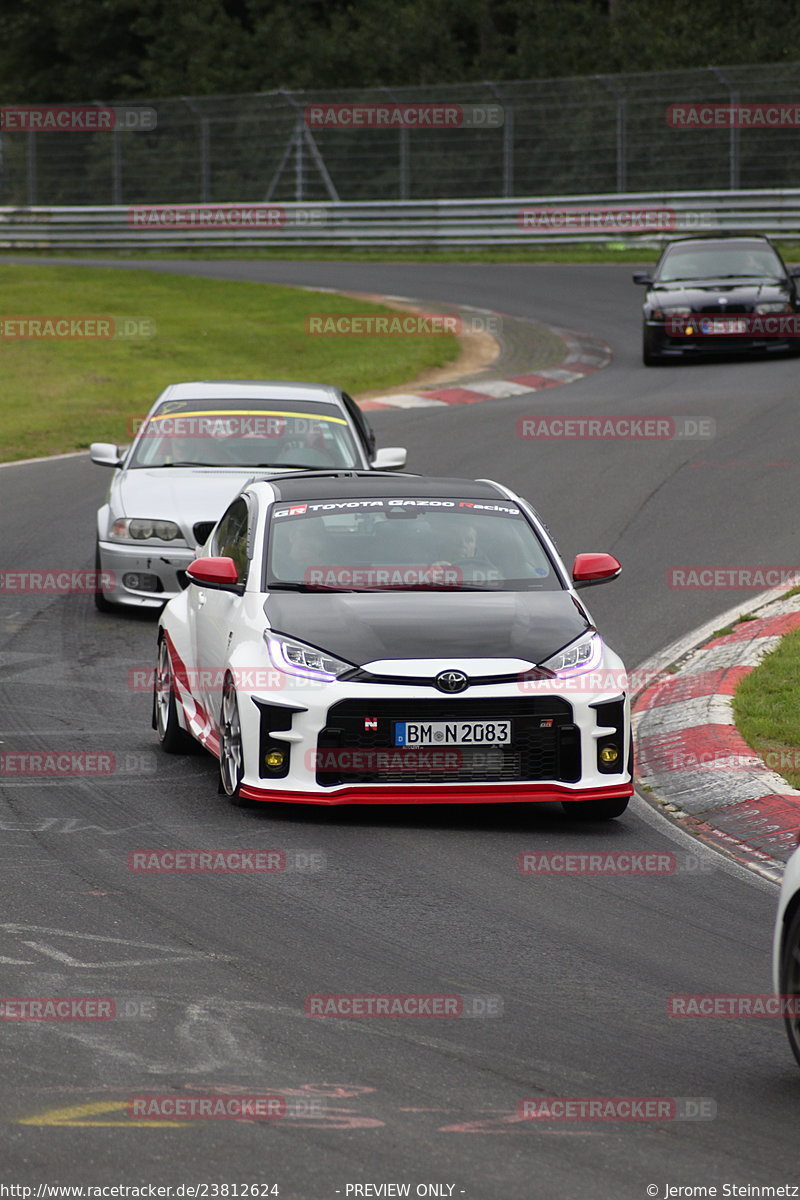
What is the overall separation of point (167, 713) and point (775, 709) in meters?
3.30

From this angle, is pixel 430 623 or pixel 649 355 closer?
pixel 430 623

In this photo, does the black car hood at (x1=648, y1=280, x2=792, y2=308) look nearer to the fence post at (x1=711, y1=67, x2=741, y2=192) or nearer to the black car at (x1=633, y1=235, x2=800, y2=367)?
the black car at (x1=633, y1=235, x2=800, y2=367)

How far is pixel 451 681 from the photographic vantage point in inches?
317

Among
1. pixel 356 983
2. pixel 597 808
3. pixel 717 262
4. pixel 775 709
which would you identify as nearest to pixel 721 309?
pixel 717 262

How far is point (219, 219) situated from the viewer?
4362cm

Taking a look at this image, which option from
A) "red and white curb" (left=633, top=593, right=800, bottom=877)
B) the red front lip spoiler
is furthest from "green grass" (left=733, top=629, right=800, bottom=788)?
the red front lip spoiler

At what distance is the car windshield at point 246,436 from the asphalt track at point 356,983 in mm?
2920

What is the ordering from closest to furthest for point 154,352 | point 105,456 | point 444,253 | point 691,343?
point 105,456 → point 691,343 → point 154,352 → point 444,253

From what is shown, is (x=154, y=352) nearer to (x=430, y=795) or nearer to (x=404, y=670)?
(x=404, y=670)

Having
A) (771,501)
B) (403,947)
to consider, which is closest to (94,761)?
(403,947)

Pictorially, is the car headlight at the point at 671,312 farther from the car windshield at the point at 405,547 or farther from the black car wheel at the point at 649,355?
the car windshield at the point at 405,547

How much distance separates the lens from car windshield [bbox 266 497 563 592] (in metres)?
8.98

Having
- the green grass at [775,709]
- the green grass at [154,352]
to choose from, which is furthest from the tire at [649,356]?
the green grass at [775,709]

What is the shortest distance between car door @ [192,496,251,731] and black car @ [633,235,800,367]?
15439 mm
